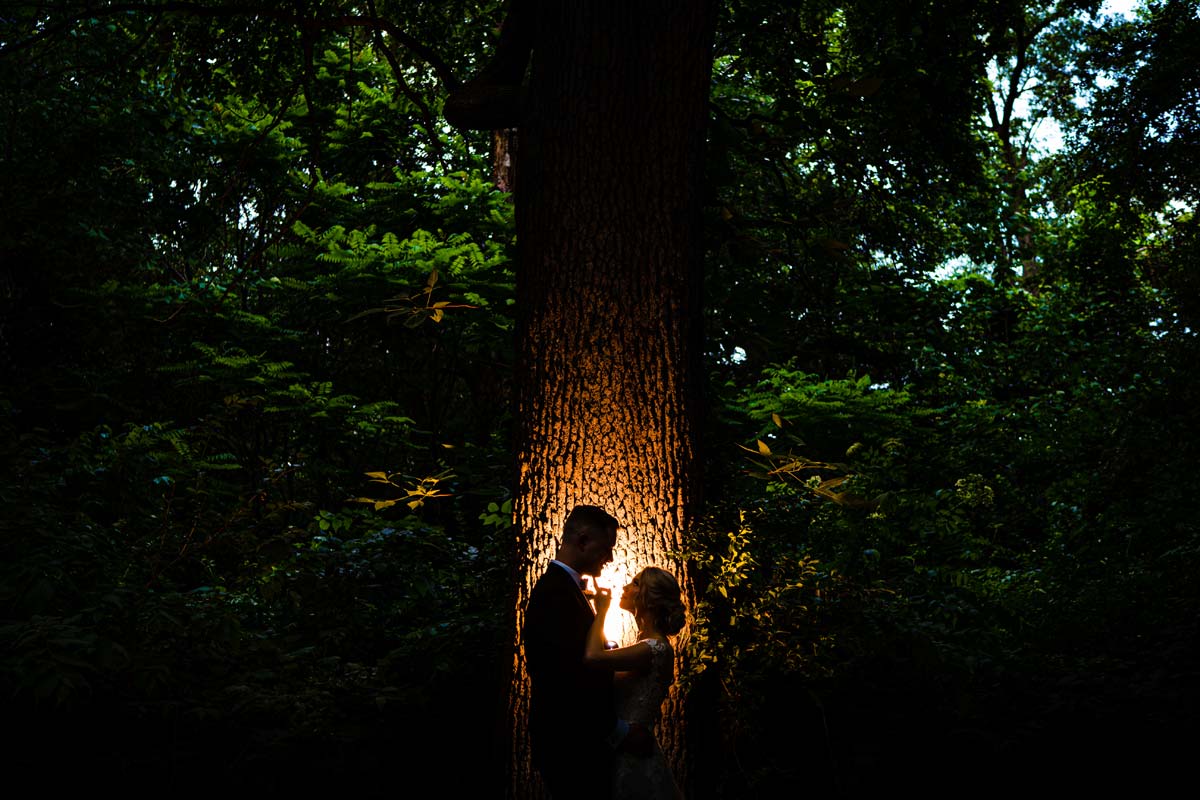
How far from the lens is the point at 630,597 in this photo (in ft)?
12.1

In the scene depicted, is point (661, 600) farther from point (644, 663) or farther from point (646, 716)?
point (646, 716)

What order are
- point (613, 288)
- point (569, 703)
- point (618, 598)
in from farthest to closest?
point (613, 288) → point (618, 598) → point (569, 703)

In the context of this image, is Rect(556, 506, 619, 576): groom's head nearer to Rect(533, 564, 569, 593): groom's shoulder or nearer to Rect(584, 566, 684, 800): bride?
Rect(533, 564, 569, 593): groom's shoulder

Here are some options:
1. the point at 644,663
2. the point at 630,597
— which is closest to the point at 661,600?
the point at 630,597

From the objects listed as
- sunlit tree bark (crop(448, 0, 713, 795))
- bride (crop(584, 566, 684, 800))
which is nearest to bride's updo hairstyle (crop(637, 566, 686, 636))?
bride (crop(584, 566, 684, 800))

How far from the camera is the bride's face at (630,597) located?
366 centimetres

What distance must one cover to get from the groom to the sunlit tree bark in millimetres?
432

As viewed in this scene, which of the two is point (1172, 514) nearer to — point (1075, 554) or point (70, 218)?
point (1075, 554)

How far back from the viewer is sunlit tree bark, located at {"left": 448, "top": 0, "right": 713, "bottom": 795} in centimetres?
397

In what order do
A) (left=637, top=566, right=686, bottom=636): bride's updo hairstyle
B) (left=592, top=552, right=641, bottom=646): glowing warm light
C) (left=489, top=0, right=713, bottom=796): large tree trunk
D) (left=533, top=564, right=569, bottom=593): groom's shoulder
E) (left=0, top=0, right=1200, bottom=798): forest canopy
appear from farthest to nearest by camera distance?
1. (left=0, top=0, right=1200, bottom=798): forest canopy
2. (left=489, top=0, right=713, bottom=796): large tree trunk
3. (left=592, top=552, right=641, bottom=646): glowing warm light
4. (left=637, top=566, right=686, bottom=636): bride's updo hairstyle
5. (left=533, top=564, right=569, bottom=593): groom's shoulder

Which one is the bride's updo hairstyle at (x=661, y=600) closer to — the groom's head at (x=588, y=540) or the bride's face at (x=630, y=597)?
the bride's face at (x=630, y=597)

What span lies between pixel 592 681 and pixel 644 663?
0.21 m

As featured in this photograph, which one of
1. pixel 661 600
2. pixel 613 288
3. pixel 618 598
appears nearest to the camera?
pixel 661 600

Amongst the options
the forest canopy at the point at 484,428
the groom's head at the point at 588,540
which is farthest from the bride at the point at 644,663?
the forest canopy at the point at 484,428
